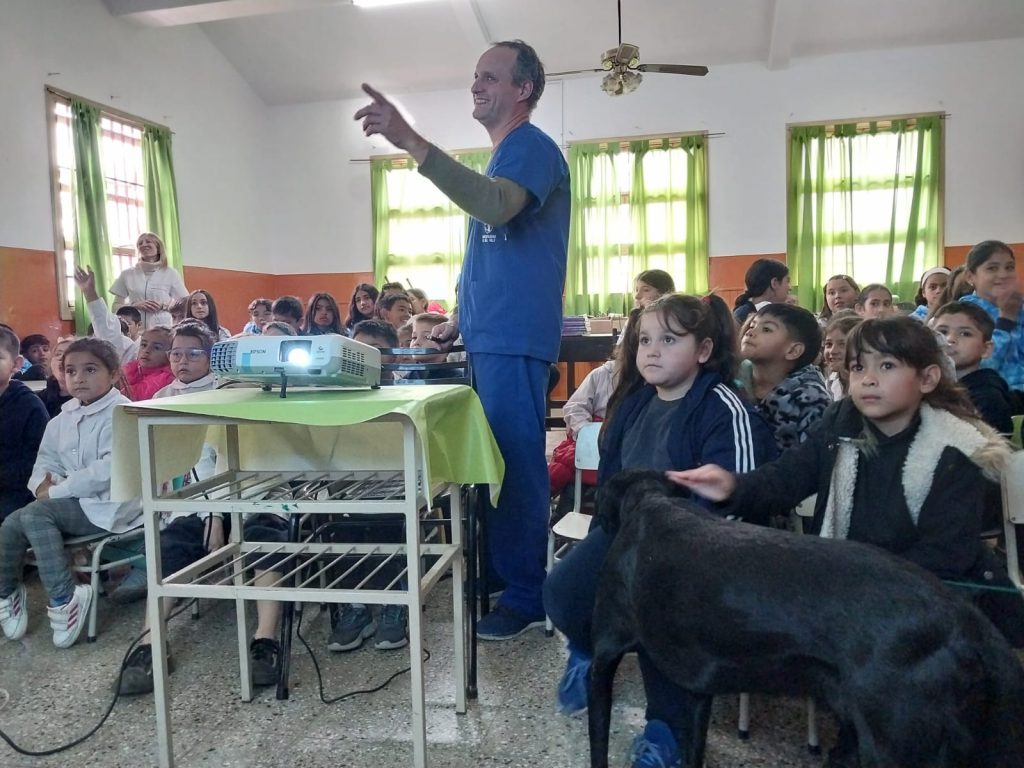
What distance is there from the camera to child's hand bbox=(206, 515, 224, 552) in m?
2.15

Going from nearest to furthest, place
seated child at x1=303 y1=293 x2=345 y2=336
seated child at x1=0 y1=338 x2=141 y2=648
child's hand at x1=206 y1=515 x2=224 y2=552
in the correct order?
seated child at x1=0 y1=338 x2=141 y2=648 < child's hand at x1=206 y1=515 x2=224 y2=552 < seated child at x1=303 y1=293 x2=345 y2=336

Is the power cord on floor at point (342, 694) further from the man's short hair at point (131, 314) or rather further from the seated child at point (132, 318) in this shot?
the man's short hair at point (131, 314)

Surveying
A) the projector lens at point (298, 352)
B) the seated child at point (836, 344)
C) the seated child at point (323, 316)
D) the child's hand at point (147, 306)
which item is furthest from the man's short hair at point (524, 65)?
the child's hand at point (147, 306)

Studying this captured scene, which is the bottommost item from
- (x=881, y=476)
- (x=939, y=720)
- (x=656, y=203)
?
(x=939, y=720)

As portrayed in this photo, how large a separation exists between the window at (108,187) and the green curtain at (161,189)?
52mm

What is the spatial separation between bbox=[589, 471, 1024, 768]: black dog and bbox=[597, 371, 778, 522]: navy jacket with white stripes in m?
0.31

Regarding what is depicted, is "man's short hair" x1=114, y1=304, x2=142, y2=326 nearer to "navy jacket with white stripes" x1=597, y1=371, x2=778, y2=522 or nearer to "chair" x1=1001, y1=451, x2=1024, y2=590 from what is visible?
"navy jacket with white stripes" x1=597, y1=371, x2=778, y2=522

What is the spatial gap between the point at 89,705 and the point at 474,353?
1.21 meters

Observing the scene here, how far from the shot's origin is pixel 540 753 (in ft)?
4.66

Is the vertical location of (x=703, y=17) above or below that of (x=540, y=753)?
above

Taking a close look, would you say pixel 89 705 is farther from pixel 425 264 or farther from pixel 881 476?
pixel 425 264

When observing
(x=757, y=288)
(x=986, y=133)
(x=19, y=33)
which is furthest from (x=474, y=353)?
(x=986, y=133)

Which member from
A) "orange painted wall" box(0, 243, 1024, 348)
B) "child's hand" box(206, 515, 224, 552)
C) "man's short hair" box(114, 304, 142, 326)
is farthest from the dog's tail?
"man's short hair" box(114, 304, 142, 326)

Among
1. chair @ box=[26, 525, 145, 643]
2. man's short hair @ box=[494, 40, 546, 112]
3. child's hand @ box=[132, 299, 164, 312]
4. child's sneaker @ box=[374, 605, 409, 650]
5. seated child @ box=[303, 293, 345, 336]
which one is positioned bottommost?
child's sneaker @ box=[374, 605, 409, 650]
